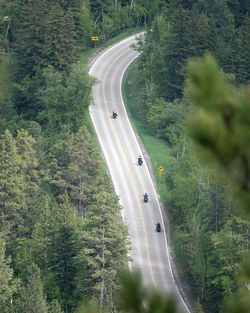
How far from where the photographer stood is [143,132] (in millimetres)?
68062

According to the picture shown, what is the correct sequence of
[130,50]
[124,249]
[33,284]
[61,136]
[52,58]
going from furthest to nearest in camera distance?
[130,50], [52,58], [61,136], [124,249], [33,284]

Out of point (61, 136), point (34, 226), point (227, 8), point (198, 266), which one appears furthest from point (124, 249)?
point (227, 8)

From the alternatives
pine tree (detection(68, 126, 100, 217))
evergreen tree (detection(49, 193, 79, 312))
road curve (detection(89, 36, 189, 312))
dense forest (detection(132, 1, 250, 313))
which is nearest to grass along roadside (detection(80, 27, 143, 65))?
road curve (detection(89, 36, 189, 312))

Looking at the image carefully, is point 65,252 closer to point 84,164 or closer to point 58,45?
point 84,164

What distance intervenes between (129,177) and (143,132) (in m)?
8.71

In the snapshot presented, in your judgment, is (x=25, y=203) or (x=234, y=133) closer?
(x=234, y=133)

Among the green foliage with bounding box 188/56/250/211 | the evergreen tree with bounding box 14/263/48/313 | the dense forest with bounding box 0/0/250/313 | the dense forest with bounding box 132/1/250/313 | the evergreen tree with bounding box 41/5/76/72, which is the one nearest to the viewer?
Answer: the green foliage with bounding box 188/56/250/211

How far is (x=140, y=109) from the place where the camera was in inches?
2879

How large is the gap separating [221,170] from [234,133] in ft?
1.58

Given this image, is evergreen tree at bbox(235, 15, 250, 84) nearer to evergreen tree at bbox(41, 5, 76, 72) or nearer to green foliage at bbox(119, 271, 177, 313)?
evergreen tree at bbox(41, 5, 76, 72)

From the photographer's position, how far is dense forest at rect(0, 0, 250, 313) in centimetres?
4375

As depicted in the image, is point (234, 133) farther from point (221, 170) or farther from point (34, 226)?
point (34, 226)

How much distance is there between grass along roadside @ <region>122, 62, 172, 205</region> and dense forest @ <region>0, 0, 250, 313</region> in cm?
112

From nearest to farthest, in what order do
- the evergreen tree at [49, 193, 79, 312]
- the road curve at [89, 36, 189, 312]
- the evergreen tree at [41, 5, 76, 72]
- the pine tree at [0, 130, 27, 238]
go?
the evergreen tree at [49, 193, 79, 312] < the road curve at [89, 36, 189, 312] < the pine tree at [0, 130, 27, 238] < the evergreen tree at [41, 5, 76, 72]
